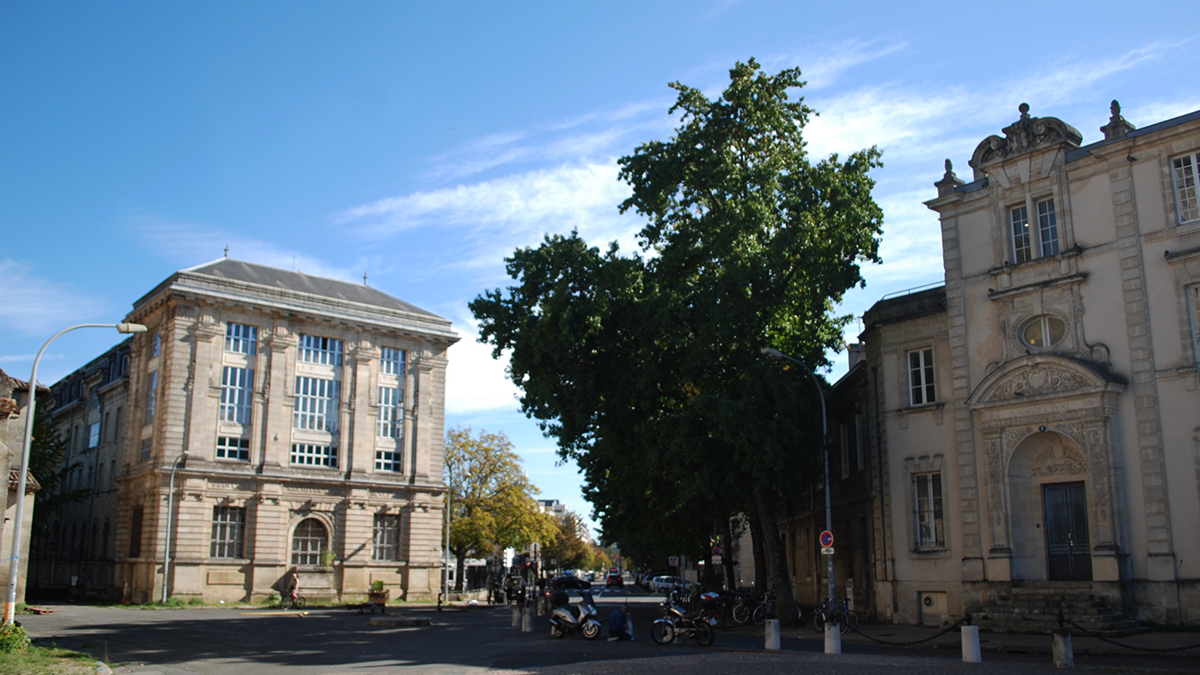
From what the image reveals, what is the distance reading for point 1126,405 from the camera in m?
23.2

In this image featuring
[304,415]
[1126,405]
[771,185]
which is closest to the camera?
[1126,405]

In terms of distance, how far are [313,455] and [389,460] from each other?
446 cm

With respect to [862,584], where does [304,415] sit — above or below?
above

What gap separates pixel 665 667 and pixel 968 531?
1331cm

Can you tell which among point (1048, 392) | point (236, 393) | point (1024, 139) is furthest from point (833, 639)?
point (236, 393)

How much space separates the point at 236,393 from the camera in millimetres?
47188

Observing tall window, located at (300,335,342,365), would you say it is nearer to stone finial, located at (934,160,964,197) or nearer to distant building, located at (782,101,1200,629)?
distant building, located at (782,101,1200,629)

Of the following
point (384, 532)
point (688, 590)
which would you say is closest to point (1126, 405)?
point (688, 590)

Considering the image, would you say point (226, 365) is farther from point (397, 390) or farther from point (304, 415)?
point (397, 390)

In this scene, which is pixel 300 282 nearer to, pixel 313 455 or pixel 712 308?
pixel 313 455

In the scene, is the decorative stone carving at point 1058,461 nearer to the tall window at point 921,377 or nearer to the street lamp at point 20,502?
the tall window at point 921,377

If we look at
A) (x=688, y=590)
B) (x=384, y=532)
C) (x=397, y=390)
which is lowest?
(x=688, y=590)

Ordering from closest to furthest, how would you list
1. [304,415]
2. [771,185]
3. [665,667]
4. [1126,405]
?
[665,667] → [1126,405] → [771,185] → [304,415]

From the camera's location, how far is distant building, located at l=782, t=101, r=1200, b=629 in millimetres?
22328
